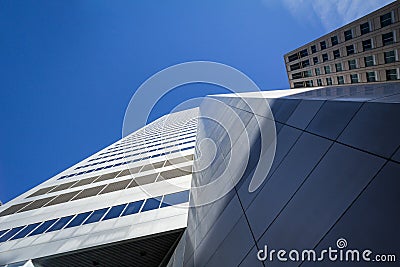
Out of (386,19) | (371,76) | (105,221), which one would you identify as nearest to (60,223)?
(105,221)

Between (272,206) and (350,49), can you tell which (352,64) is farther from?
(272,206)

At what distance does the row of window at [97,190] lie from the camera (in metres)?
17.6

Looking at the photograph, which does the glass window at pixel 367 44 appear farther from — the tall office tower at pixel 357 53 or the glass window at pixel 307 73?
the glass window at pixel 307 73

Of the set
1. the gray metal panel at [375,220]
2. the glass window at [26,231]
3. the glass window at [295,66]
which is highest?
the gray metal panel at [375,220]

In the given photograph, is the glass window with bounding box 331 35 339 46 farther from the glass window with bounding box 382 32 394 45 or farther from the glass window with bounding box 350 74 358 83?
the glass window with bounding box 382 32 394 45

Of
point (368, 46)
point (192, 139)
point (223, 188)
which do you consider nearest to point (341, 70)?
point (368, 46)

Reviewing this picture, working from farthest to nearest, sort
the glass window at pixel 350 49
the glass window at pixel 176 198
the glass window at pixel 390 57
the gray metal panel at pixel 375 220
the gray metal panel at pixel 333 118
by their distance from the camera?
the glass window at pixel 350 49 < the glass window at pixel 390 57 < the glass window at pixel 176 198 < the gray metal panel at pixel 333 118 < the gray metal panel at pixel 375 220

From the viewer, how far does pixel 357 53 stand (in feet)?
148

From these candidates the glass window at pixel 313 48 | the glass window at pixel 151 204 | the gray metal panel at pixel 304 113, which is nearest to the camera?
the gray metal panel at pixel 304 113

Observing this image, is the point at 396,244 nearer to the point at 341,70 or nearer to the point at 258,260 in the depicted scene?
the point at 258,260

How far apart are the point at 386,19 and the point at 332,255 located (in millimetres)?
49970

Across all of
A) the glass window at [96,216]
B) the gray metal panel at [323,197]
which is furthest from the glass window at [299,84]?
the gray metal panel at [323,197]

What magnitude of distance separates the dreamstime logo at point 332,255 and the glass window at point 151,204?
33.0 feet

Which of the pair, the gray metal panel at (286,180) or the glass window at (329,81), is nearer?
the gray metal panel at (286,180)
